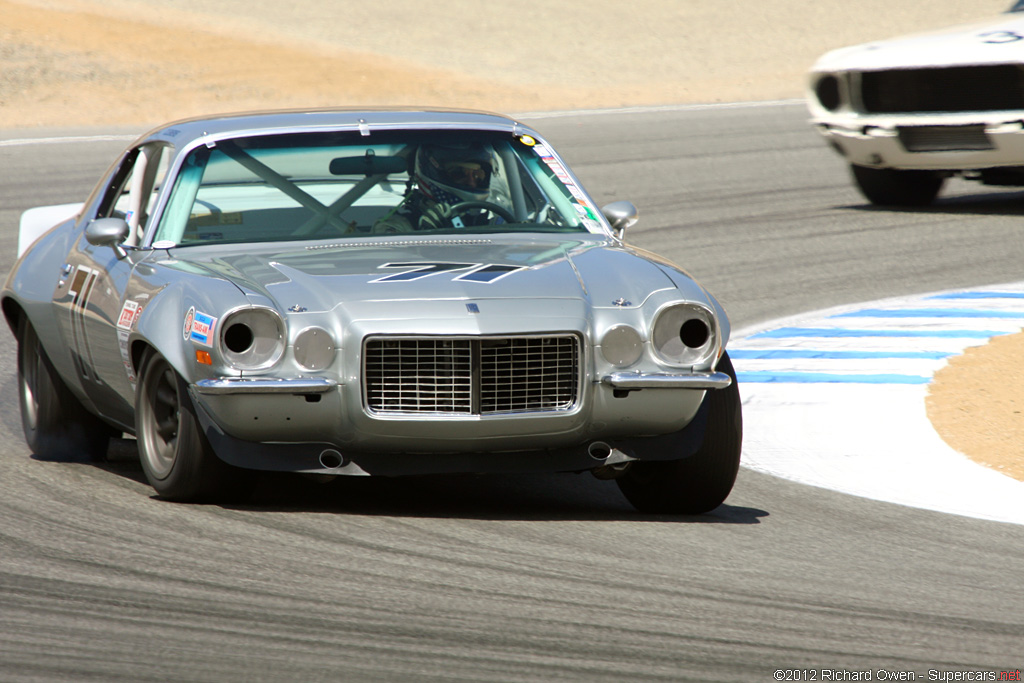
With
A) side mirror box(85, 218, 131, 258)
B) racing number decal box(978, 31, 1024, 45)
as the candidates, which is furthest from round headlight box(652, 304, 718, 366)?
racing number decal box(978, 31, 1024, 45)

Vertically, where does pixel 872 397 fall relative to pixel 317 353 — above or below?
below

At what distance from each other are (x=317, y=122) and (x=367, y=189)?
0.34 meters

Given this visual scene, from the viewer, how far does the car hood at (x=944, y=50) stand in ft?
40.4

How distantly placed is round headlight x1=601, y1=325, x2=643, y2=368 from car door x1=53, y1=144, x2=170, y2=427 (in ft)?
5.19

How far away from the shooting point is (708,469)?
5242 mm

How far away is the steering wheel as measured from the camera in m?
6.09

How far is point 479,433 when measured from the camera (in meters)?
4.91

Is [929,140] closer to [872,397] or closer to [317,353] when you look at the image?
[872,397]

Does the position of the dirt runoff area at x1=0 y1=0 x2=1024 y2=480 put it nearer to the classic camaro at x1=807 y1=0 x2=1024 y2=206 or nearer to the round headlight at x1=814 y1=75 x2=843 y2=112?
the round headlight at x1=814 y1=75 x2=843 y2=112

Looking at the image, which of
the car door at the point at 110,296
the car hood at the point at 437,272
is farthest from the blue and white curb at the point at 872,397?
the car door at the point at 110,296

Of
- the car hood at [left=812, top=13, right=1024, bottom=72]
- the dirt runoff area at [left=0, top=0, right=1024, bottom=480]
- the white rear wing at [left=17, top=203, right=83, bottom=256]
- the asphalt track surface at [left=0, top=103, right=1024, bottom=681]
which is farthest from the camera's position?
the dirt runoff area at [left=0, top=0, right=1024, bottom=480]

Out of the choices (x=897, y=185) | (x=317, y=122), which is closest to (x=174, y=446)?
(x=317, y=122)

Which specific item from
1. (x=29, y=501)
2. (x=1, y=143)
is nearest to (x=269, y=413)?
(x=29, y=501)

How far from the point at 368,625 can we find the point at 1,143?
53.3 feet
